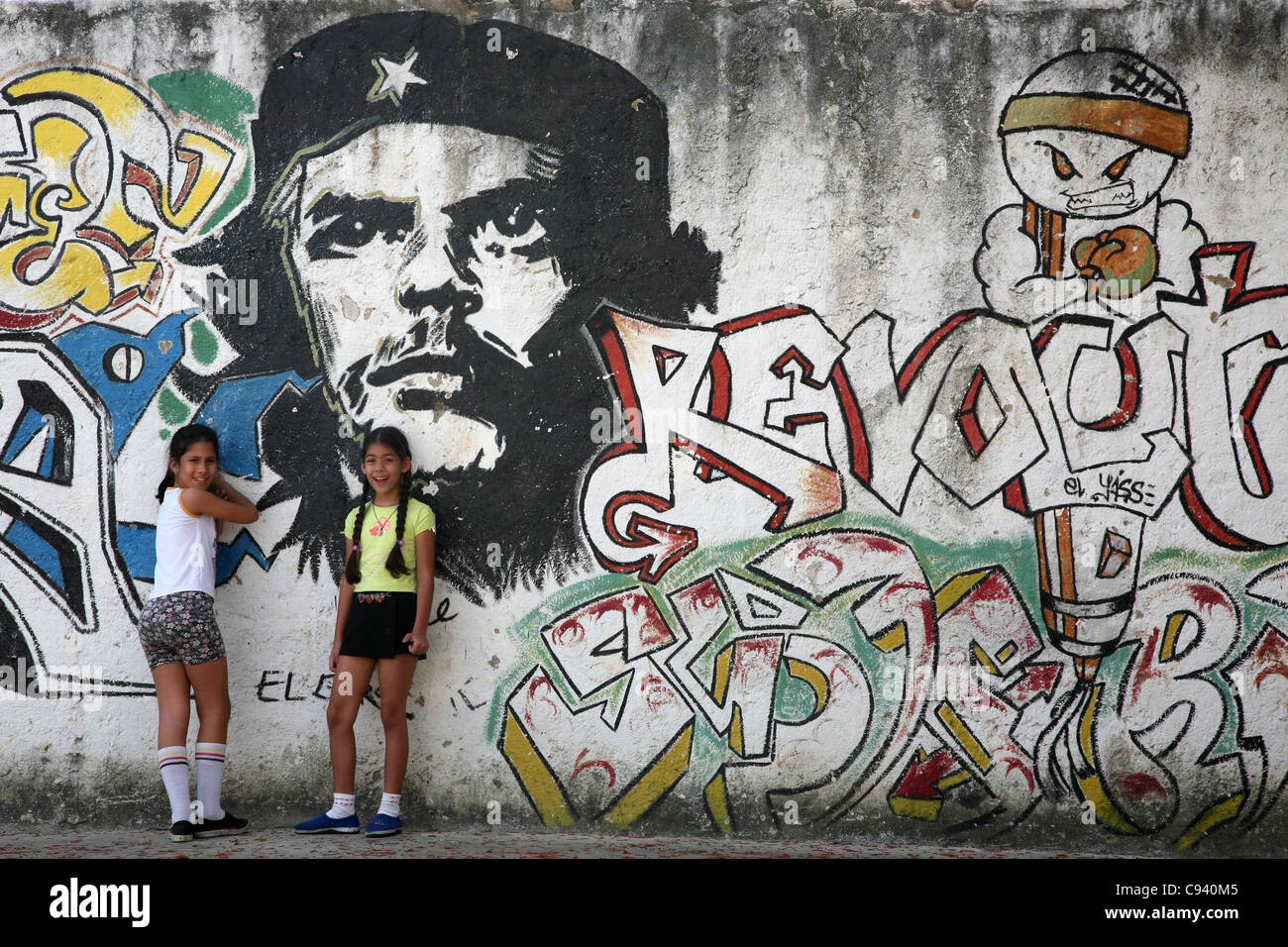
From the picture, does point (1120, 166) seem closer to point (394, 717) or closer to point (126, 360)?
point (394, 717)

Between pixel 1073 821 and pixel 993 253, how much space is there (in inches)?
104

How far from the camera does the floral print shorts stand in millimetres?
4480

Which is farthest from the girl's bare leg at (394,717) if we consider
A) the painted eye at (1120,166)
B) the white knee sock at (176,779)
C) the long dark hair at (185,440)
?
the painted eye at (1120,166)

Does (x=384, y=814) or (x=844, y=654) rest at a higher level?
(x=844, y=654)

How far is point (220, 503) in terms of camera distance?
4578 millimetres

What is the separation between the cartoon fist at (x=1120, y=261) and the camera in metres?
4.71

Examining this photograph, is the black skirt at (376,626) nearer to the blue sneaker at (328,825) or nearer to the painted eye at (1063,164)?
the blue sneaker at (328,825)

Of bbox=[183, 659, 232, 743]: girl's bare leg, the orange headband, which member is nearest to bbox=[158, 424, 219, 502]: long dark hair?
bbox=[183, 659, 232, 743]: girl's bare leg

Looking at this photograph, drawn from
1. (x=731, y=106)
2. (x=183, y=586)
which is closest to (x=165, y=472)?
(x=183, y=586)

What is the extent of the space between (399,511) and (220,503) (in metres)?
0.81

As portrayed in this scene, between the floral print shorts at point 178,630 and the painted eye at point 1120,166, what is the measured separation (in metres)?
4.65

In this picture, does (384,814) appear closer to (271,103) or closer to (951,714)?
(951,714)

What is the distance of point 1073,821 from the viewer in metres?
4.60

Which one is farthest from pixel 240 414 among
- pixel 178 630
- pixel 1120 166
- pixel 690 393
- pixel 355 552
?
pixel 1120 166
